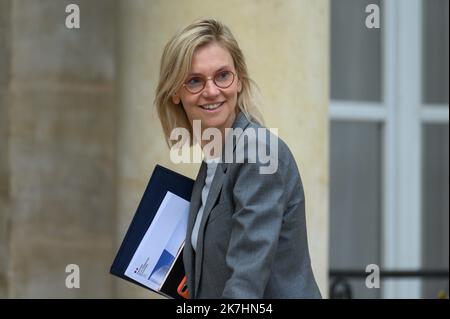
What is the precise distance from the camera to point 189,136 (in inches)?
131

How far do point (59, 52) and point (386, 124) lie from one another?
9.28 ft

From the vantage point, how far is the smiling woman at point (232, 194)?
282cm

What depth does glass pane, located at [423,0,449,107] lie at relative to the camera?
770 centimetres

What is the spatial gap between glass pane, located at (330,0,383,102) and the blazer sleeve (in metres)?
4.72

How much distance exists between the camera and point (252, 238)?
281cm

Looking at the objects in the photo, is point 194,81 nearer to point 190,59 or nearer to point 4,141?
point 190,59

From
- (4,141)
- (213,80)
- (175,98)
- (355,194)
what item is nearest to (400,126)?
(355,194)

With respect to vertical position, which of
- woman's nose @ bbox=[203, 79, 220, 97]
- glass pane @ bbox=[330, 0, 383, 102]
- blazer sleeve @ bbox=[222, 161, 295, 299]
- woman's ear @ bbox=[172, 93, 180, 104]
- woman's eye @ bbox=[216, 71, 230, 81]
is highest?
glass pane @ bbox=[330, 0, 383, 102]

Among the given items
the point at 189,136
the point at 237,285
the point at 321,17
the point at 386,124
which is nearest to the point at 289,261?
the point at 237,285

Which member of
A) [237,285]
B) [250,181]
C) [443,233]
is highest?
[250,181]

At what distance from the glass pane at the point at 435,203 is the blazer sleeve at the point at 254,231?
198 inches

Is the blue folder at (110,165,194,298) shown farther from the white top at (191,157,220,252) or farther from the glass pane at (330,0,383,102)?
the glass pane at (330,0,383,102)

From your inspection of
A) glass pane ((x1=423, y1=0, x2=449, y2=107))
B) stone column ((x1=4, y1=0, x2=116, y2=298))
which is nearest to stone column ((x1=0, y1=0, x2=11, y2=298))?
stone column ((x1=4, y1=0, x2=116, y2=298))
